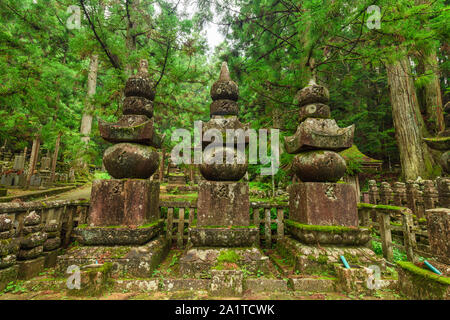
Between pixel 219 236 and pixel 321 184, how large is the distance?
6.03ft

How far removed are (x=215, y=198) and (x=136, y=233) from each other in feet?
4.34

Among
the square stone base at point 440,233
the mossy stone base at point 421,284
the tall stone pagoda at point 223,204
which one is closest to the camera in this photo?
the mossy stone base at point 421,284

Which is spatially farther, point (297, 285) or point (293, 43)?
point (293, 43)

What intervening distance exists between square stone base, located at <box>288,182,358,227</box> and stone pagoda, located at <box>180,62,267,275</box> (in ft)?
3.04

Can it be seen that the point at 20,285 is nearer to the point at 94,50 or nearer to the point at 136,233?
the point at 136,233

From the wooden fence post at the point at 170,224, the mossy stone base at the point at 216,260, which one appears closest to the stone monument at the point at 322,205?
the mossy stone base at the point at 216,260

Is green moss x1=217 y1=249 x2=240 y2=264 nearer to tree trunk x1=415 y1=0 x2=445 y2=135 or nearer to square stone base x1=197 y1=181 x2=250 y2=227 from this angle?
square stone base x1=197 y1=181 x2=250 y2=227

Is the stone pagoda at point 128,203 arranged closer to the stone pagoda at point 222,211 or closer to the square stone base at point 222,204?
the stone pagoda at point 222,211

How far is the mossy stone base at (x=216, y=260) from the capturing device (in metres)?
2.75

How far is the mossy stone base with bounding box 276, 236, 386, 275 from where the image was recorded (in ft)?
9.30

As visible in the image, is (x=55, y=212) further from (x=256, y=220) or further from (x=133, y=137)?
(x=256, y=220)

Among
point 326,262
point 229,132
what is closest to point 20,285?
point 229,132

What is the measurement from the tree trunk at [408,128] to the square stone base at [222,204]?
12.0 metres

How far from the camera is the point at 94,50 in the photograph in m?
5.17
